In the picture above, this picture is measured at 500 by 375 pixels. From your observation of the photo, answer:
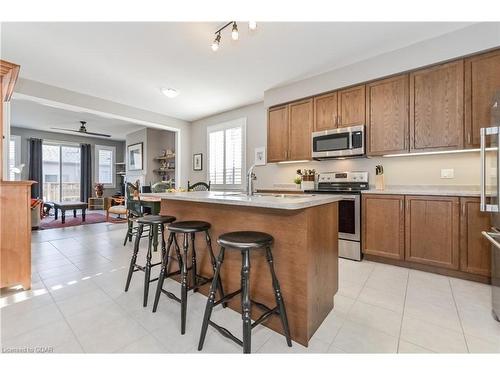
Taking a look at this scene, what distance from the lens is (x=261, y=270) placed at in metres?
1.67

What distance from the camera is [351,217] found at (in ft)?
10.1

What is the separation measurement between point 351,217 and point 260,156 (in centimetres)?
220

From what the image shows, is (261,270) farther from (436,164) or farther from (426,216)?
(436,164)

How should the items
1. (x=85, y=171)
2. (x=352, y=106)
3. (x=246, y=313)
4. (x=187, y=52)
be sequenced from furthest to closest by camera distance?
(x=85, y=171) → (x=352, y=106) → (x=187, y=52) → (x=246, y=313)

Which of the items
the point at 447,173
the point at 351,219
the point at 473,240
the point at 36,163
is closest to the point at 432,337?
the point at 473,240

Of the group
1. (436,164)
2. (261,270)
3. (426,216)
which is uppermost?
(436,164)

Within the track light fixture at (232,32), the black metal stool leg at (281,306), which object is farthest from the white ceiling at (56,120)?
the black metal stool leg at (281,306)

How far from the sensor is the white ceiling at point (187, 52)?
2.46 meters

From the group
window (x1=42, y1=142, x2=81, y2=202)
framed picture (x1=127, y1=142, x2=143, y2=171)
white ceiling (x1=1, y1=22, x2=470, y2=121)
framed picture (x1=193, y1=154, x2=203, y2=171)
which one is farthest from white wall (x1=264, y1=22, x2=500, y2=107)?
window (x1=42, y1=142, x2=81, y2=202)

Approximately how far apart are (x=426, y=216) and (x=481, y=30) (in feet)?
6.50

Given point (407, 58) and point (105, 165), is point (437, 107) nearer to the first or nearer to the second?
point (407, 58)

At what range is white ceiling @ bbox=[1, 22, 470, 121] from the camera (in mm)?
2457

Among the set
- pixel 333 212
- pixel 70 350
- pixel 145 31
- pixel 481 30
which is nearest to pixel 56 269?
pixel 70 350

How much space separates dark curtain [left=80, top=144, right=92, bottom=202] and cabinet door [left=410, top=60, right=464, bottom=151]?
9.75 m
